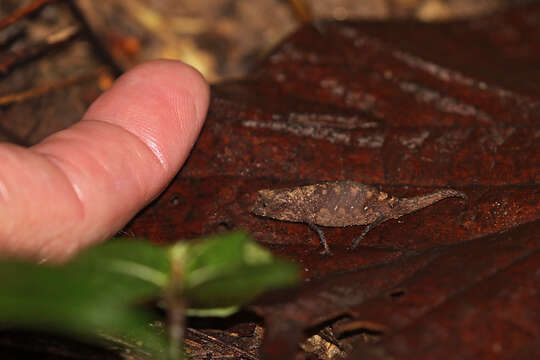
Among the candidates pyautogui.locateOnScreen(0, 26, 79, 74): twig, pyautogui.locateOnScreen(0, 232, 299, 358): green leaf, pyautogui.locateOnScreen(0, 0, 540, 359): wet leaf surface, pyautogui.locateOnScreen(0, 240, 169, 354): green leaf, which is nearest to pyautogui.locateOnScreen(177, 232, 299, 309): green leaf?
pyautogui.locateOnScreen(0, 232, 299, 358): green leaf

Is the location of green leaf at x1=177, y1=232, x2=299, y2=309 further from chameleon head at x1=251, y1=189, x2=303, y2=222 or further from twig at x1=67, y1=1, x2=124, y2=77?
twig at x1=67, y1=1, x2=124, y2=77

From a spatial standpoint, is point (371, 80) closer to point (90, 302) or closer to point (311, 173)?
point (311, 173)

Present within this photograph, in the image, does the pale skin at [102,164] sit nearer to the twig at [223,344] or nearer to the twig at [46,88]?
the twig at [223,344]

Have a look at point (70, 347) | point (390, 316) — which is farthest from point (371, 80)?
point (70, 347)

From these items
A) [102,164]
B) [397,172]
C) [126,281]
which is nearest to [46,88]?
[102,164]

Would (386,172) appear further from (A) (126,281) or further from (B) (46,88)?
(B) (46,88)
